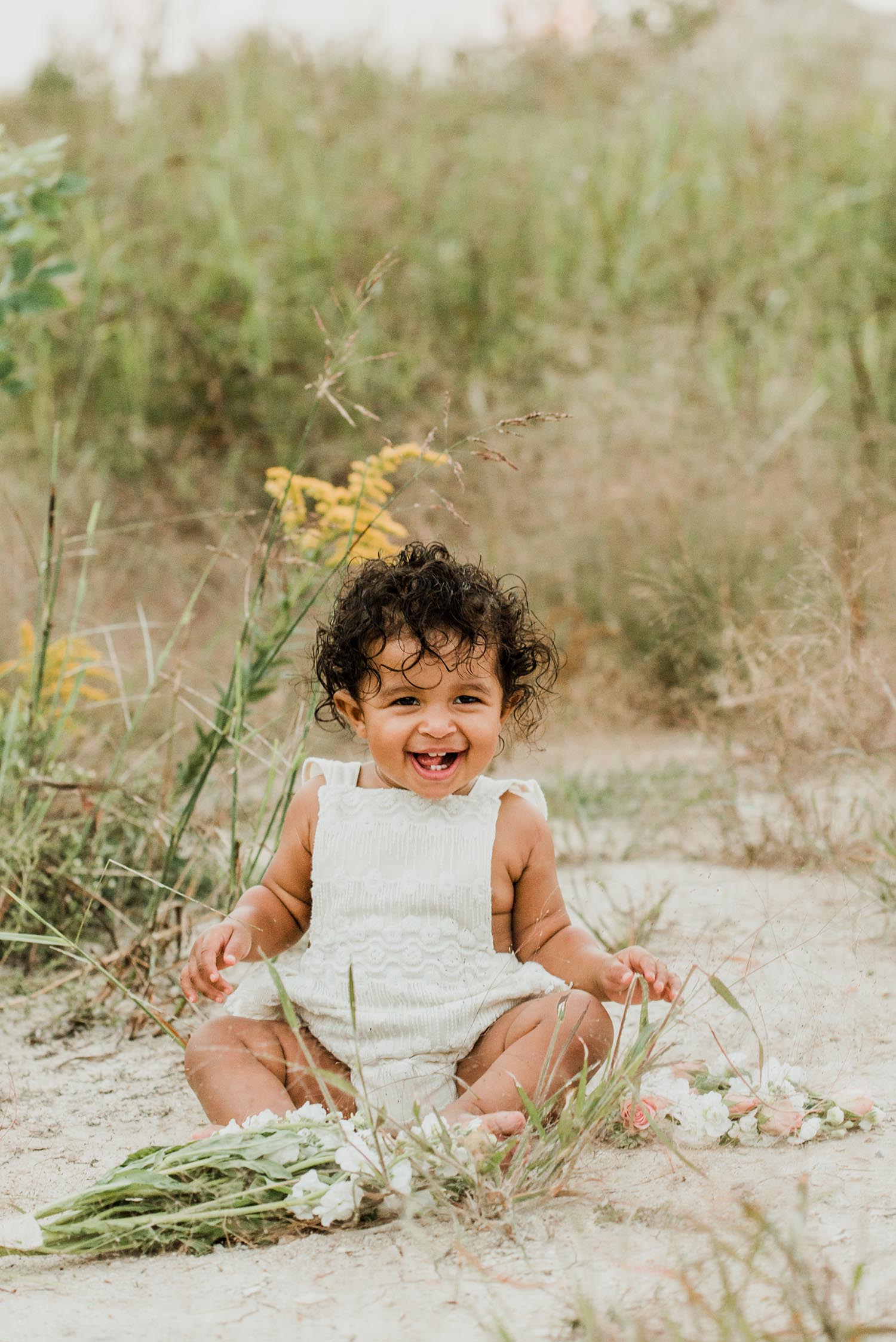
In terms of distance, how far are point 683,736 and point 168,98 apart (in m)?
5.08

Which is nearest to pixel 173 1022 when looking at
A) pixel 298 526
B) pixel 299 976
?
pixel 299 976

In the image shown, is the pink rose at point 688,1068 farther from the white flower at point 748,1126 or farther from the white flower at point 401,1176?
the white flower at point 401,1176

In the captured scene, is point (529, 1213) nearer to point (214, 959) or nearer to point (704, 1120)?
point (704, 1120)

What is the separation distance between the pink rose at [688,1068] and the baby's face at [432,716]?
0.50 m

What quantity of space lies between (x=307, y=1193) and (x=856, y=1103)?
2.34 ft

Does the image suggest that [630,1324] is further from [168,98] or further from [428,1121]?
[168,98]

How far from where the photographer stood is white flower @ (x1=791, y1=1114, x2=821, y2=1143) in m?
1.70

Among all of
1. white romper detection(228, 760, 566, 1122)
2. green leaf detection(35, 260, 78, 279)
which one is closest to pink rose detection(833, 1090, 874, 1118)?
white romper detection(228, 760, 566, 1122)

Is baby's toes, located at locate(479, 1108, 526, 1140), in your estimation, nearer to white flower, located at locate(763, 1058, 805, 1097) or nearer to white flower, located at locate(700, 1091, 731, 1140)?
white flower, located at locate(700, 1091, 731, 1140)

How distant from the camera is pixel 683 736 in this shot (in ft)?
12.8

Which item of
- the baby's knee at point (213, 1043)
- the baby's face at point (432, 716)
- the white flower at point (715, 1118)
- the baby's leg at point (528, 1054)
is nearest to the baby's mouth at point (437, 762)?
the baby's face at point (432, 716)

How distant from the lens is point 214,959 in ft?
6.04

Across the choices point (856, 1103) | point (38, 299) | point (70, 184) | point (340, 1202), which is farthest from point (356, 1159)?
point (70, 184)

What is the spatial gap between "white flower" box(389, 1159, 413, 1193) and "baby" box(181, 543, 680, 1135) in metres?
0.25
